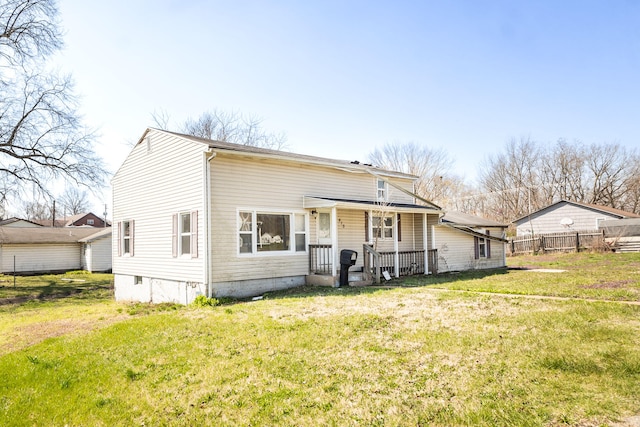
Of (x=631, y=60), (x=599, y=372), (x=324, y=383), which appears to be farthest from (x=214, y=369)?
(x=631, y=60)

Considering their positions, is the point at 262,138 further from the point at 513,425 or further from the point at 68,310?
the point at 513,425

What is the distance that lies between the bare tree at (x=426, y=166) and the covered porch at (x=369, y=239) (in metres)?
24.4

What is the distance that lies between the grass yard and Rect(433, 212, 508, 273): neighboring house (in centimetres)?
824

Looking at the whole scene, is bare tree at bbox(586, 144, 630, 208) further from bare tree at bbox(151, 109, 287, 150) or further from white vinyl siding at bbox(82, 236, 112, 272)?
white vinyl siding at bbox(82, 236, 112, 272)

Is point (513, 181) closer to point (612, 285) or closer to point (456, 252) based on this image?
point (456, 252)

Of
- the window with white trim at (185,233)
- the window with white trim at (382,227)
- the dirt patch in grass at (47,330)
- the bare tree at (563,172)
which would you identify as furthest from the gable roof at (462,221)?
the bare tree at (563,172)

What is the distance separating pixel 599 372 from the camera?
4.63 metres

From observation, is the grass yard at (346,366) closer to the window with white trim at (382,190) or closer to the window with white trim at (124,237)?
the window with white trim at (124,237)

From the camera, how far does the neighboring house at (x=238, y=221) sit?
12.2 m

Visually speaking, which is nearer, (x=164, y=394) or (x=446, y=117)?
(x=164, y=394)

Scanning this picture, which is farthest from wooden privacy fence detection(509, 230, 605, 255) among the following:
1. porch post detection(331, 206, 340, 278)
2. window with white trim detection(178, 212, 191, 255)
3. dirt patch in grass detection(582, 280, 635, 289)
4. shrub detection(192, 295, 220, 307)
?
shrub detection(192, 295, 220, 307)

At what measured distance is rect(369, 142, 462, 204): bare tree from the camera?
136ft

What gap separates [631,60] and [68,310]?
21752 mm

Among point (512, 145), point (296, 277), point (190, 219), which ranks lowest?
point (296, 277)
